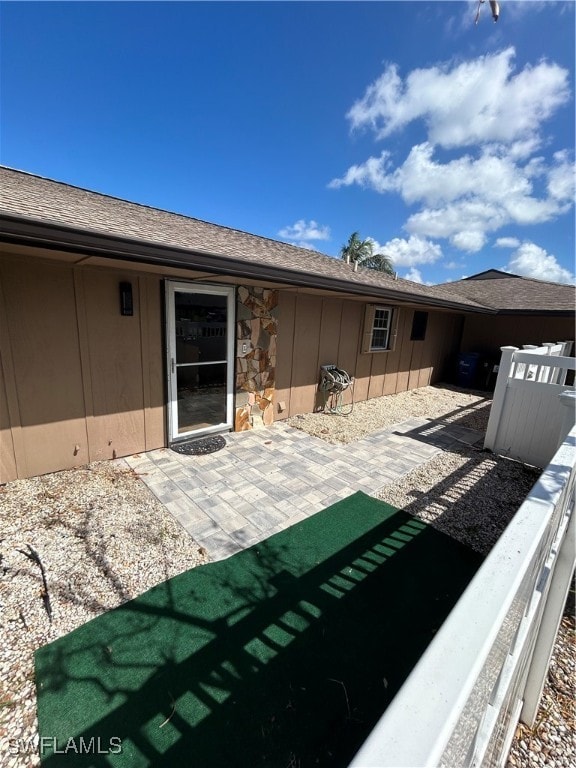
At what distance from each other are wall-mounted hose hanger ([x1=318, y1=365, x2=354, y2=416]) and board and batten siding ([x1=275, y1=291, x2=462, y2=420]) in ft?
0.48

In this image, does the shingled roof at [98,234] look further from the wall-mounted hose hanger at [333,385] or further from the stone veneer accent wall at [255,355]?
the wall-mounted hose hanger at [333,385]

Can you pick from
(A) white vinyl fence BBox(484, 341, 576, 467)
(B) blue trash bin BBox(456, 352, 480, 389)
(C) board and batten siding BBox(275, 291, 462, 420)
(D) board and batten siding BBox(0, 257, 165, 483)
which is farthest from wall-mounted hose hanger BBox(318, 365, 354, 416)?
(B) blue trash bin BBox(456, 352, 480, 389)

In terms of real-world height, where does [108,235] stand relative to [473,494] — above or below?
above

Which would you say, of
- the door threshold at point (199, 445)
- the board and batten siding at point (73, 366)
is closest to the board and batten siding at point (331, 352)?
the door threshold at point (199, 445)

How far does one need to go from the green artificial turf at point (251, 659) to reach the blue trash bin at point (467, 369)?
8389 mm

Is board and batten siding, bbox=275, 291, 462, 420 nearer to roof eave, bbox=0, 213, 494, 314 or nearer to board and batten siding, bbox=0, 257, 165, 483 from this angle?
roof eave, bbox=0, 213, 494, 314

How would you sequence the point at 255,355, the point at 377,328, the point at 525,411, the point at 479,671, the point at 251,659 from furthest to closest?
the point at 377,328 < the point at 255,355 < the point at 525,411 < the point at 251,659 < the point at 479,671

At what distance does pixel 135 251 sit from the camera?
2.80m

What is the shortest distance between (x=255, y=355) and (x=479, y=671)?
187 inches

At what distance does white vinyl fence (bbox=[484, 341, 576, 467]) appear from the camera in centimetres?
429

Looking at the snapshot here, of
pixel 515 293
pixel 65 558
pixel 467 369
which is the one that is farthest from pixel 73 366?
pixel 515 293

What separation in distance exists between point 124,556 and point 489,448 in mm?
4956

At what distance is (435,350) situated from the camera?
9820 mm

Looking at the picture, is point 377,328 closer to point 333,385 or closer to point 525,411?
point 333,385
